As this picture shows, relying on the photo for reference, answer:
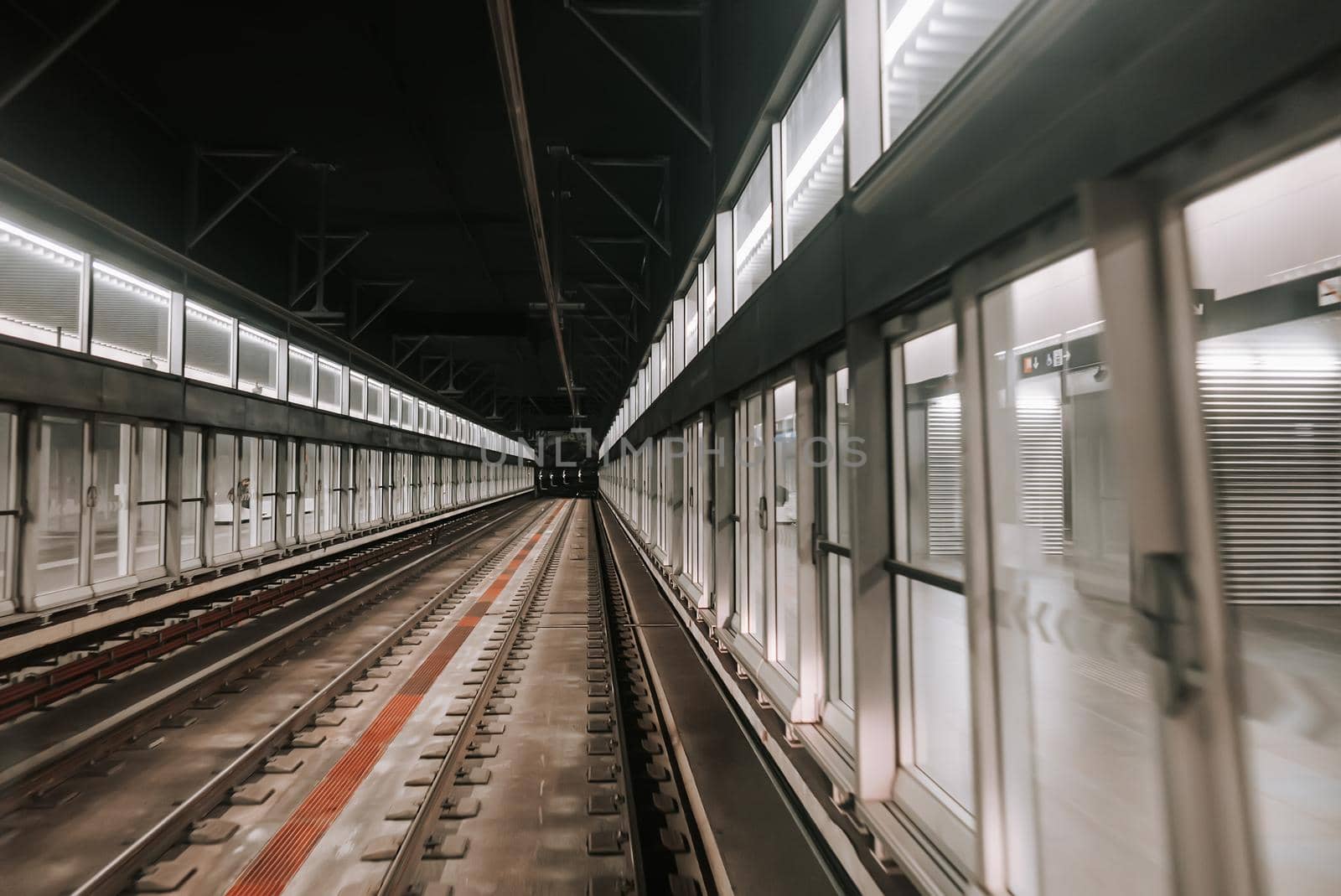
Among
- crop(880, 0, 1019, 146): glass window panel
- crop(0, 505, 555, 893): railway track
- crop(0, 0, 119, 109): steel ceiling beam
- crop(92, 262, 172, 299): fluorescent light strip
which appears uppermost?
crop(0, 0, 119, 109): steel ceiling beam

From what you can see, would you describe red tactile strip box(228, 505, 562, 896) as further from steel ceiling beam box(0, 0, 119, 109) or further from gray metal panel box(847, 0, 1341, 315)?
steel ceiling beam box(0, 0, 119, 109)

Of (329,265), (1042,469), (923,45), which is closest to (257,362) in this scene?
(329,265)

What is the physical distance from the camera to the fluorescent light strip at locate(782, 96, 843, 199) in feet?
12.0

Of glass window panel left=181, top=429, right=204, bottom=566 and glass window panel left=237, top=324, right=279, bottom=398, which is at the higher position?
glass window panel left=237, top=324, right=279, bottom=398

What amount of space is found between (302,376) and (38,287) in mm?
6911

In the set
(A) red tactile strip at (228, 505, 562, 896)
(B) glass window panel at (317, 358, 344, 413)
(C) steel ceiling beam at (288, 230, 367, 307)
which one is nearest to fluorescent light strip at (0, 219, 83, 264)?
(C) steel ceiling beam at (288, 230, 367, 307)

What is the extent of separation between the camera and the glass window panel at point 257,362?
11.3 m

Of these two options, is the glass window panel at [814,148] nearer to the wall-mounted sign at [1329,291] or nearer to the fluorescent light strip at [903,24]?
the fluorescent light strip at [903,24]

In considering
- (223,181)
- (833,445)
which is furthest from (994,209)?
(223,181)

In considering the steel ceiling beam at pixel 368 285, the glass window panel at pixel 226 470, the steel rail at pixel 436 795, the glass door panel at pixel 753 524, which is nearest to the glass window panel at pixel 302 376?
the steel ceiling beam at pixel 368 285

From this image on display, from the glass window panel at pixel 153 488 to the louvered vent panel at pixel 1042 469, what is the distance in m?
10.8

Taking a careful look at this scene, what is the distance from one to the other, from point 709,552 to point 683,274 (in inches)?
144

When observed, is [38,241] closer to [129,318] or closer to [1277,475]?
[129,318]

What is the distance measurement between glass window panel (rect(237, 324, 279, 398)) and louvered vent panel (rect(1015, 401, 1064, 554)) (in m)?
12.5
